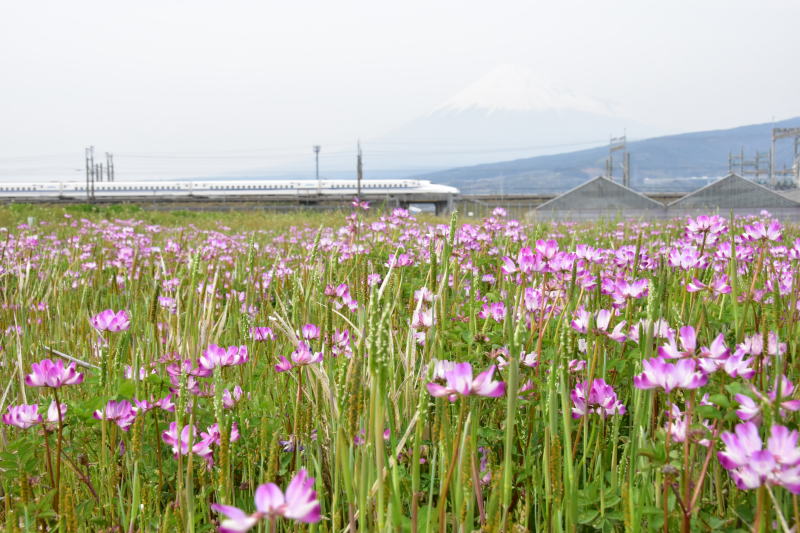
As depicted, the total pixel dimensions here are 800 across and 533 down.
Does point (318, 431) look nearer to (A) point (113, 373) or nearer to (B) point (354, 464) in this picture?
(B) point (354, 464)

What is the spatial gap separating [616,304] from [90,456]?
1758 mm

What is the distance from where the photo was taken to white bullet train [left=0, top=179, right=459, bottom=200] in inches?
2197

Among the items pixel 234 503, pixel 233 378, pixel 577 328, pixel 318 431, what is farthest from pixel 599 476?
pixel 233 378

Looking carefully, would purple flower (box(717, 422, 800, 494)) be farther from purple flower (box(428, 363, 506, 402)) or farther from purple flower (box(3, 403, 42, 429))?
purple flower (box(3, 403, 42, 429))

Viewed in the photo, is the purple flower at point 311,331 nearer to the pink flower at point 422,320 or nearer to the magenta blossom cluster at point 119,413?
the pink flower at point 422,320

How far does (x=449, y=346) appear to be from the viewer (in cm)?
247

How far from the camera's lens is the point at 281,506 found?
0.80 meters

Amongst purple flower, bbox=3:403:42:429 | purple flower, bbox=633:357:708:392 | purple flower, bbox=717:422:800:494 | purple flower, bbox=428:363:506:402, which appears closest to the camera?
purple flower, bbox=717:422:800:494

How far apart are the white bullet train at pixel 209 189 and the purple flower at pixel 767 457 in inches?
2082

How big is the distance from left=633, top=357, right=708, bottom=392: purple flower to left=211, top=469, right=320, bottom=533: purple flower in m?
0.68

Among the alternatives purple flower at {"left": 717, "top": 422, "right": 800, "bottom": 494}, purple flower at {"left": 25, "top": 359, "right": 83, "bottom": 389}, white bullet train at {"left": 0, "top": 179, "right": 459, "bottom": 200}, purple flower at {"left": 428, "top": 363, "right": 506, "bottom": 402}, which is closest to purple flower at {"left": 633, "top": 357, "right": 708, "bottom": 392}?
purple flower at {"left": 717, "top": 422, "right": 800, "bottom": 494}

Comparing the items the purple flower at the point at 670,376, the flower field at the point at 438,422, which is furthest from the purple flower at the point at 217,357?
the purple flower at the point at 670,376

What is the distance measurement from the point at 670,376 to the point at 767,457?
26cm

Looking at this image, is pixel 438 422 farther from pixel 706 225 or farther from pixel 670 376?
pixel 706 225
